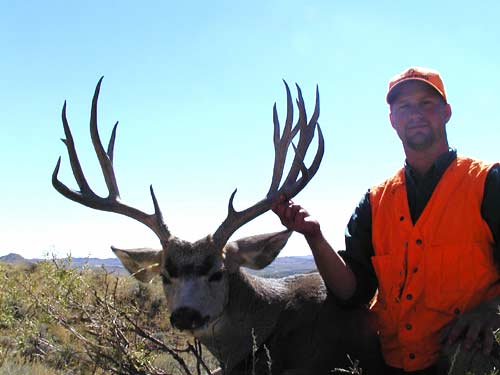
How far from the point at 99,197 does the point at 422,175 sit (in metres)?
2.83

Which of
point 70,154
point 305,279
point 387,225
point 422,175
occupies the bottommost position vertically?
point 305,279

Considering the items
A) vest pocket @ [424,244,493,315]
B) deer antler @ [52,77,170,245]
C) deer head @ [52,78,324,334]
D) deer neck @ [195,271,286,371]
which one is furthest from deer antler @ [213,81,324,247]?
vest pocket @ [424,244,493,315]

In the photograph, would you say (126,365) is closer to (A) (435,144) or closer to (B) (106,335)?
(B) (106,335)

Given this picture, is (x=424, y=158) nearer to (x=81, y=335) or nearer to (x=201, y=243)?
(x=201, y=243)

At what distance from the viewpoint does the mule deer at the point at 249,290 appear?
15.1 feet

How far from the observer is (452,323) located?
3926 millimetres

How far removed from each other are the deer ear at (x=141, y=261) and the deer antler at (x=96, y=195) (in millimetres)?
273

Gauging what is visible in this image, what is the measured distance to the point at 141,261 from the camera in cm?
560

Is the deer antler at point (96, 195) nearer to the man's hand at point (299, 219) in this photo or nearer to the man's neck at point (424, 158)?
the man's hand at point (299, 219)

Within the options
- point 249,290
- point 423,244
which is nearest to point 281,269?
point 249,290

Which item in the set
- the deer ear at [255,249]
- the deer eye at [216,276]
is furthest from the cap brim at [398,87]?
the deer eye at [216,276]

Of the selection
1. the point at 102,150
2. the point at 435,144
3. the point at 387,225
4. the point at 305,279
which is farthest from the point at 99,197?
the point at 435,144

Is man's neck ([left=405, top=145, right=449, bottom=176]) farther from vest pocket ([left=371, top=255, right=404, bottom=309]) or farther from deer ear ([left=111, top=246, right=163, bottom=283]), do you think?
deer ear ([left=111, top=246, right=163, bottom=283])

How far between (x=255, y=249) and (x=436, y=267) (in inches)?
67.7
